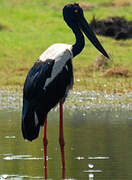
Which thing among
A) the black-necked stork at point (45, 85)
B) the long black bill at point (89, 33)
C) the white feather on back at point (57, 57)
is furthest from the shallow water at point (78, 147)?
the long black bill at point (89, 33)

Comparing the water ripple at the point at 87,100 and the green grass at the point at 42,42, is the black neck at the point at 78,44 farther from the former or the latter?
the green grass at the point at 42,42

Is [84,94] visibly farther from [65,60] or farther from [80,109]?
[65,60]

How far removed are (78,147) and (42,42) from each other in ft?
52.2

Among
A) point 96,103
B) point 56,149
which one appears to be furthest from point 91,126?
point 96,103

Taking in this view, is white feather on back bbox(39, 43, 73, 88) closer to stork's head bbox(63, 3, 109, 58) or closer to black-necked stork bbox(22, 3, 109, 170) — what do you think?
black-necked stork bbox(22, 3, 109, 170)

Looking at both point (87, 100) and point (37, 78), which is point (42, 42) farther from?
point (37, 78)

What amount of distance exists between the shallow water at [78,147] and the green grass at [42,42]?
3.96 meters

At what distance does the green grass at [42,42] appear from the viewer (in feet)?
60.2

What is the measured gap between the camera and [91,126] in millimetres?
11617

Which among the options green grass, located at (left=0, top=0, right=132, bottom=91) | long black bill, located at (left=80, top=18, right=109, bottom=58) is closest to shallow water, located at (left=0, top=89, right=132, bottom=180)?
long black bill, located at (left=80, top=18, right=109, bottom=58)

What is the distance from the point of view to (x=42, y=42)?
83.5ft

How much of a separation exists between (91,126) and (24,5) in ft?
71.5

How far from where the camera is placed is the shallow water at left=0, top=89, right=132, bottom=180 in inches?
317

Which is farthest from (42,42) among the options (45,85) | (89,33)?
(45,85)
